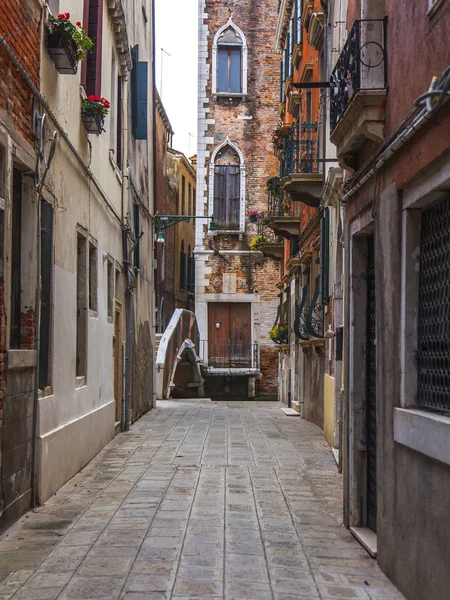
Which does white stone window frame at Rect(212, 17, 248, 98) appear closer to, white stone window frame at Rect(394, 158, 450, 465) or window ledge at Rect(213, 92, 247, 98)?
window ledge at Rect(213, 92, 247, 98)

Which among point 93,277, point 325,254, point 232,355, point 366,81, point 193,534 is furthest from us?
point 232,355

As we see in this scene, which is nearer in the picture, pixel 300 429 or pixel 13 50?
pixel 13 50

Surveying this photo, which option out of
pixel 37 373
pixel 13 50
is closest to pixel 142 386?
pixel 37 373

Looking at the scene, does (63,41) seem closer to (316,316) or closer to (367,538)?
(367,538)

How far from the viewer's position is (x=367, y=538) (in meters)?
6.71

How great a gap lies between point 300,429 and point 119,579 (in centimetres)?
1015

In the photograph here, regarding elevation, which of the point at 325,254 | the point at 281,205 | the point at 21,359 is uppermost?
the point at 281,205

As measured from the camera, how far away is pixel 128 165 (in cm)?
1627

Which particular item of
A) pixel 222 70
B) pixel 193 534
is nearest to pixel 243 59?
pixel 222 70

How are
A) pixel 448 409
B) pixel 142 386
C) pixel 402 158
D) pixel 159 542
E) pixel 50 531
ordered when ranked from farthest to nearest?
pixel 142 386 < pixel 50 531 < pixel 159 542 < pixel 402 158 < pixel 448 409

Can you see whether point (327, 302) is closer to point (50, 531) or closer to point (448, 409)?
point (50, 531)

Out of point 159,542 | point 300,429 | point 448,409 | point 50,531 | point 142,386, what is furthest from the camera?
point 142,386

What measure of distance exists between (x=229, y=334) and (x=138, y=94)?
50.7 ft

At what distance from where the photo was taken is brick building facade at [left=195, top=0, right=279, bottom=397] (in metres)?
31.3
